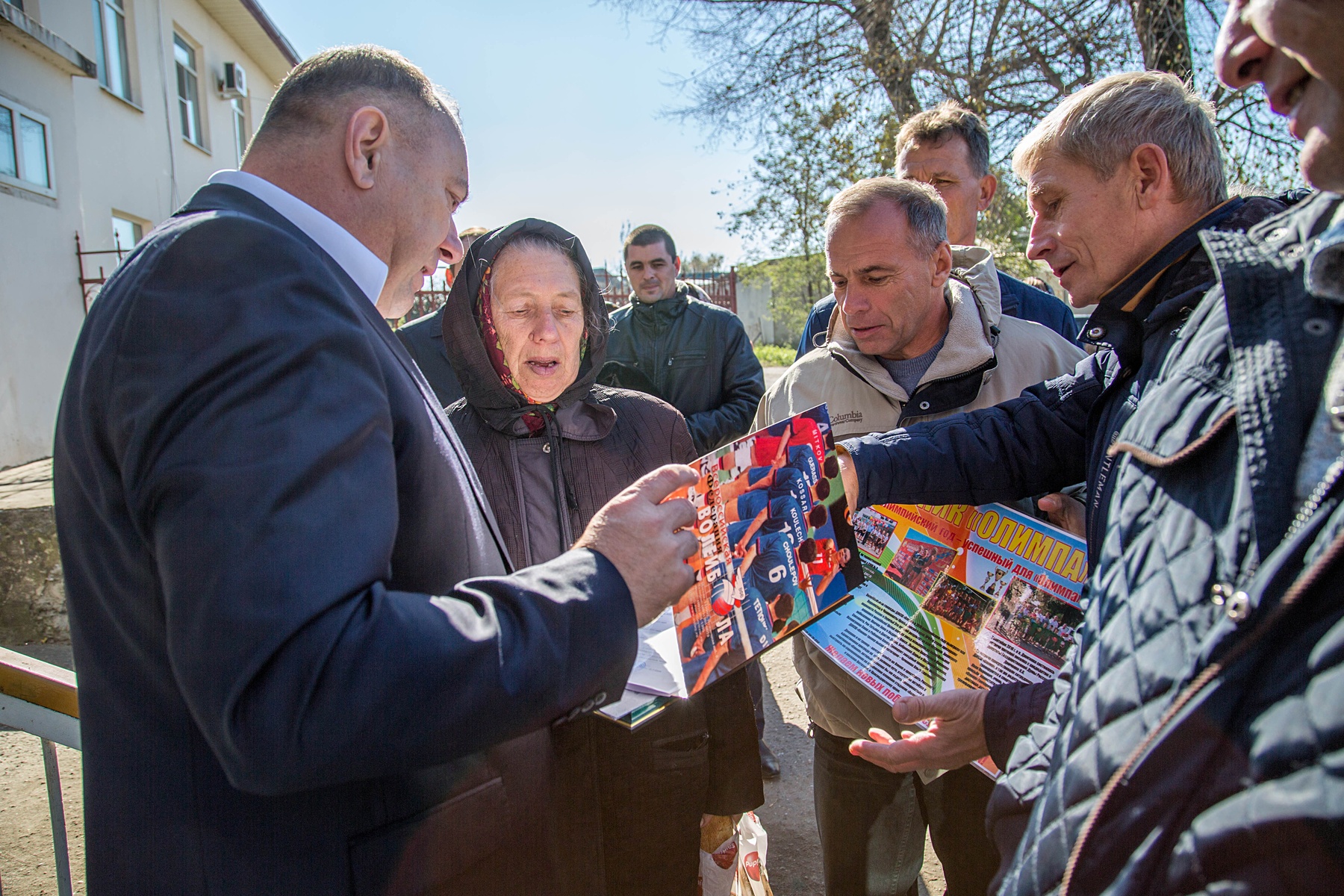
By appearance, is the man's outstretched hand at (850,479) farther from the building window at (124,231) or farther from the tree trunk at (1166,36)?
the building window at (124,231)

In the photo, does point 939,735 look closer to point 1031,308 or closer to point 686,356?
point 1031,308

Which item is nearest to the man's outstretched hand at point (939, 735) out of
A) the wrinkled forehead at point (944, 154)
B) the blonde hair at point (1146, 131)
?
the blonde hair at point (1146, 131)

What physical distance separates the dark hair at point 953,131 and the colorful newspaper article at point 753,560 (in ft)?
8.28

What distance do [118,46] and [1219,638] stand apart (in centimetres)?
1365

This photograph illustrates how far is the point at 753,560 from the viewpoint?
1398mm

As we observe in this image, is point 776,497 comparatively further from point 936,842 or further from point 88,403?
point 936,842

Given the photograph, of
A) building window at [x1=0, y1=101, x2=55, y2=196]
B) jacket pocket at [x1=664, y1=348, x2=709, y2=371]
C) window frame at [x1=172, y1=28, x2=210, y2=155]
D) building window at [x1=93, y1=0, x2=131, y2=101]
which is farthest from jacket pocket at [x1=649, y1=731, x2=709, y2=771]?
window frame at [x1=172, y1=28, x2=210, y2=155]

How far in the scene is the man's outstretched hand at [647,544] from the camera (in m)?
1.05

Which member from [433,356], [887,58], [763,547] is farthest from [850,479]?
[887,58]

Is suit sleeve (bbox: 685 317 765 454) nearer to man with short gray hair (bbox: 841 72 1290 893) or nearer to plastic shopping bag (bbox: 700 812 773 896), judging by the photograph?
plastic shopping bag (bbox: 700 812 773 896)

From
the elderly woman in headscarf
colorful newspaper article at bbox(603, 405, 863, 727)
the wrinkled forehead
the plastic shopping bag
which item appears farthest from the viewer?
the wrinkled forehead

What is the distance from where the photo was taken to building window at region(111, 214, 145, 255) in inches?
380

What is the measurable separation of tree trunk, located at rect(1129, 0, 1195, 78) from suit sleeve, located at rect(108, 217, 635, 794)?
28.2 feet

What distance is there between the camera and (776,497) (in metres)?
1.45
